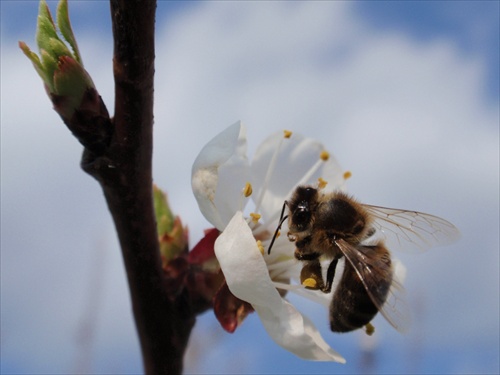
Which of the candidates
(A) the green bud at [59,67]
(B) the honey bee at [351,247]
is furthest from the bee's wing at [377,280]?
(A) the green bud at [59,67]

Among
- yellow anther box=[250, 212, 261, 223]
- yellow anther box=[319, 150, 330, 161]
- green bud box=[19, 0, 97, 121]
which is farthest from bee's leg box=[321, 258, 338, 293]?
green bud box=[19, 0, 97, 121]

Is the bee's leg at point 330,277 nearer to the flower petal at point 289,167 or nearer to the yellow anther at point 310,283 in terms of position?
the yellow anther at point 310,283

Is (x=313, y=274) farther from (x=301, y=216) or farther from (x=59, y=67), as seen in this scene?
(x=59, y=67)

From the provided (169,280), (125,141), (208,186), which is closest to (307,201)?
(208,186)

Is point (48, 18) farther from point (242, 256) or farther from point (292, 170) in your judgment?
point (292, 170)

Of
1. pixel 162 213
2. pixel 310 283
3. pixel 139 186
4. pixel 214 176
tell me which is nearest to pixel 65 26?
pixel 139 186
